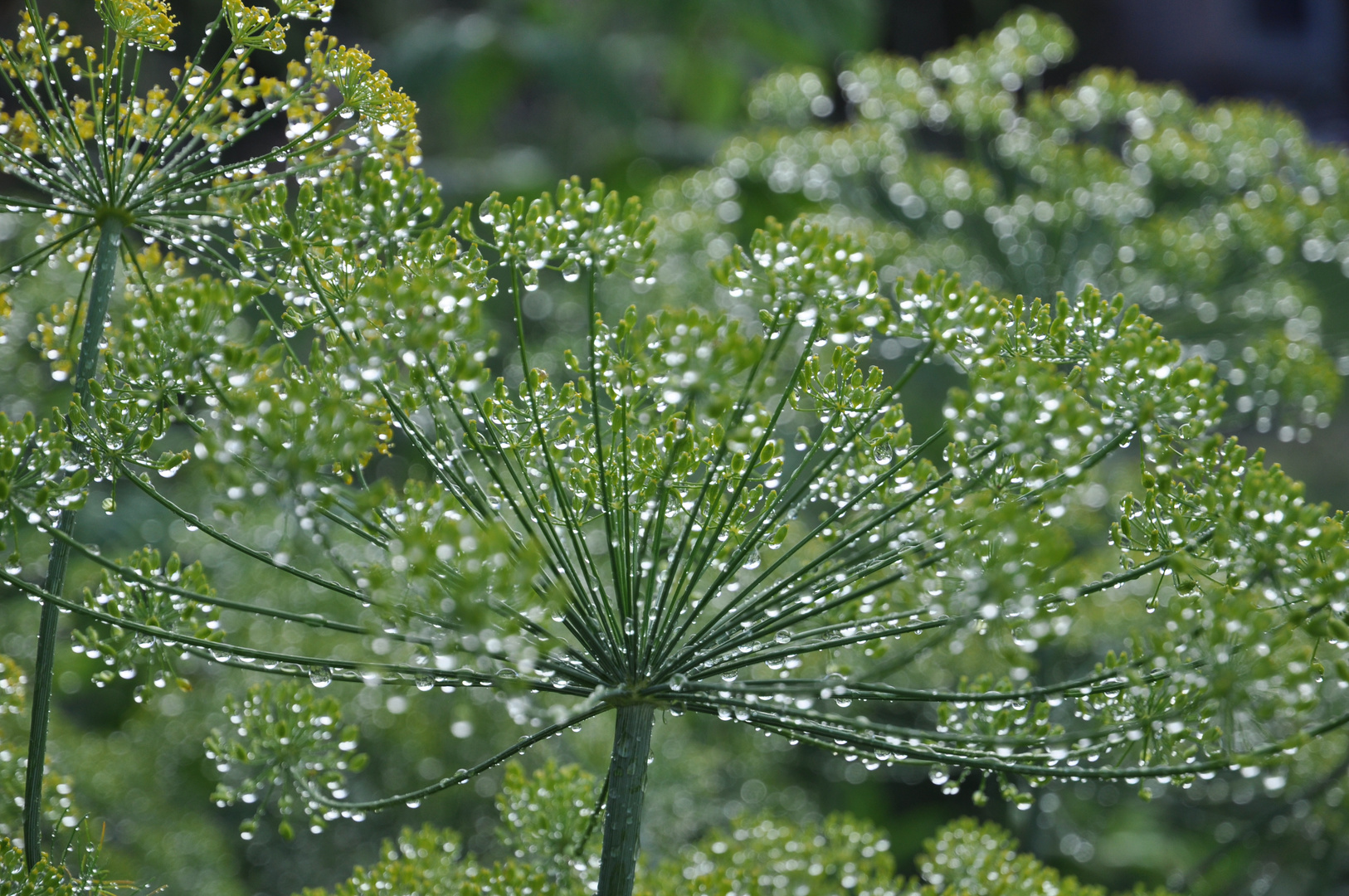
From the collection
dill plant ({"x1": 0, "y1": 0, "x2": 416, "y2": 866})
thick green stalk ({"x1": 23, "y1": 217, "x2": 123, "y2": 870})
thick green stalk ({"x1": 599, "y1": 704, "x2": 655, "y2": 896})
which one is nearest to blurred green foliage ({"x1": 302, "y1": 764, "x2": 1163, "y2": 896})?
thick green stalk ({"x1": 599, "y1": 704, "x2": 655, "y2": 896})

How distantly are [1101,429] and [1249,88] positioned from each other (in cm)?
877

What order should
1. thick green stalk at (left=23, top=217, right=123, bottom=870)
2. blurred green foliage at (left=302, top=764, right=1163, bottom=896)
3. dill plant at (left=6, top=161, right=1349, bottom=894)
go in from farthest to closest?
blurred green foliage at (left=302, top=764, right=1163, bottom=896) → thick green stalk at (left=23, top=217, right=123, bottom=870) → dill plant at (left=6, top=161, right=1349, bottom=894)

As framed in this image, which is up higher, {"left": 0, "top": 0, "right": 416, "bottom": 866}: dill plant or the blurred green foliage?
{"left": 0, "top": 0, "right": 416, "bottom": 866}: dill plant

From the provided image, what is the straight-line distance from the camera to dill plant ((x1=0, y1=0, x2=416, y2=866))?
3.73 ft

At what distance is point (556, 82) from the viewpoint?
5.71 metres

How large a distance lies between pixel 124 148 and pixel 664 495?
81 centimetres

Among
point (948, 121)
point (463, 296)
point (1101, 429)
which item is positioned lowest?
point (1101, 429)

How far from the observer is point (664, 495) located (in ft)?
3.50

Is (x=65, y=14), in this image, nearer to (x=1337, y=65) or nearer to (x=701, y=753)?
(x=701, y=753)

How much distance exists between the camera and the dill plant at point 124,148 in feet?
3.73

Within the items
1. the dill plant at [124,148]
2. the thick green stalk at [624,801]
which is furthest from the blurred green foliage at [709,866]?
the dill plant at [124,148]

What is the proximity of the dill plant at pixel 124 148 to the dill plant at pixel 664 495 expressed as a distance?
0.03 meters

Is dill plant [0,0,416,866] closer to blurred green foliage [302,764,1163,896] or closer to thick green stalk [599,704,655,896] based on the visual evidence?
blurred green foliage [302,764,1163,896]

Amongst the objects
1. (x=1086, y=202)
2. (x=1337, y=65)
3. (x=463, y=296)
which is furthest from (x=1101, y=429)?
(x=1337, y=65)
